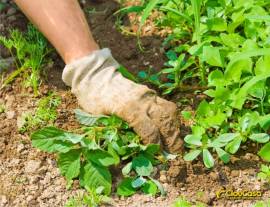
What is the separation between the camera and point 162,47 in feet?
8.29

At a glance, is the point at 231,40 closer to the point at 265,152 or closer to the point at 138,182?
the point at 265,152

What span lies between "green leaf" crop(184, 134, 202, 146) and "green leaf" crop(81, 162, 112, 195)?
0.29 metres

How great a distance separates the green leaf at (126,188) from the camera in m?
2.00

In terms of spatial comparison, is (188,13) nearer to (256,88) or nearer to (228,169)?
(256,88)

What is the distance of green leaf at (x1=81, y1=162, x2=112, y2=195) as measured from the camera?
2.00 meters

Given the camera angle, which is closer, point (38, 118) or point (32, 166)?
point (32, 166)

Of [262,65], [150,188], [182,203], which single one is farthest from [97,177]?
[262,65]

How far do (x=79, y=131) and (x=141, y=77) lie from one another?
355 millimetres

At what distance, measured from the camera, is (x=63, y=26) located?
217 cm

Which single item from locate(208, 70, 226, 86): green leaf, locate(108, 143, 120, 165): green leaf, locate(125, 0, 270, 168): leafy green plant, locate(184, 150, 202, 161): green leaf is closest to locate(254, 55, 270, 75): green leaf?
locate(125, 0, 270, 168): leafy green plant

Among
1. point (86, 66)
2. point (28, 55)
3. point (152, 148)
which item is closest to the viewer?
point (152, 148)

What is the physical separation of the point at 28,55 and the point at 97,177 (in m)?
0.71

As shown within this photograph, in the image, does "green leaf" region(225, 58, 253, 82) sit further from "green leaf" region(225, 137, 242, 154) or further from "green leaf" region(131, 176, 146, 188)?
"green leaf" region(131, 176, 146, 188)

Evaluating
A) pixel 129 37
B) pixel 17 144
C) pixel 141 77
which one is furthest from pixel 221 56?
pixel 17 144
